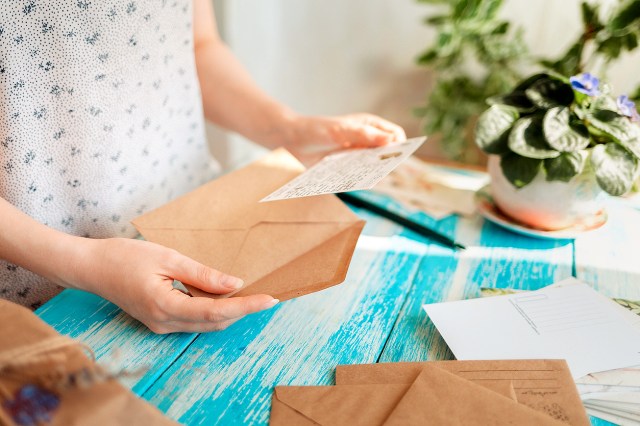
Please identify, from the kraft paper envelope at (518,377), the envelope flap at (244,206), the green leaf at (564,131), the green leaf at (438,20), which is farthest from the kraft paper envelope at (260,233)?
the green leaf at (438,20)

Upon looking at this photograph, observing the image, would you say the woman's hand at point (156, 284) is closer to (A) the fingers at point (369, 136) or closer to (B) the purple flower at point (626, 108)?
(A) the fingers at point (369, 136)

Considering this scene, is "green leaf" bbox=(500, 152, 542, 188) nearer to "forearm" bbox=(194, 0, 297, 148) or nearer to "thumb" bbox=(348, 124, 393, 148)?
"thumb" bbox=(348, 124, 393, 148)

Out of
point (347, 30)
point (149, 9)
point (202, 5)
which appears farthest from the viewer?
point (347, 30)

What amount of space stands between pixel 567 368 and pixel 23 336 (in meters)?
0.54

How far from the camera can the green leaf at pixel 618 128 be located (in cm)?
76

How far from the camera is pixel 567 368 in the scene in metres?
0.55

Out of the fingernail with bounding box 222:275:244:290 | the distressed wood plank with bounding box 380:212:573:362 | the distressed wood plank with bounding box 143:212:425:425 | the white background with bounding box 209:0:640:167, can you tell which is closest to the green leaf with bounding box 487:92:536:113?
the distressed wood plank with bounding box 380:212:573:362

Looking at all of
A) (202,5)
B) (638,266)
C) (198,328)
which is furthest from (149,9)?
(638,266)

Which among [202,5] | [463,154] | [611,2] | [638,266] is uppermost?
[202,5]

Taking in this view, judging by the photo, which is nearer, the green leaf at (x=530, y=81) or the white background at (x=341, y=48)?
the green leaf at (x=530, y=81)

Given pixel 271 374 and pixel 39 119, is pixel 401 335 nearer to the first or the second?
pixel 271 374

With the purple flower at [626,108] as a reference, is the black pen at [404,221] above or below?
below

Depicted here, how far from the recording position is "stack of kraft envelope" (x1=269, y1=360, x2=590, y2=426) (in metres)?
0.49

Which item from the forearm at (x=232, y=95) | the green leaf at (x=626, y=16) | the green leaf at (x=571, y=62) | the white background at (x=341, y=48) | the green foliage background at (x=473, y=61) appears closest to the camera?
the forearm at (x=232, y=95)
